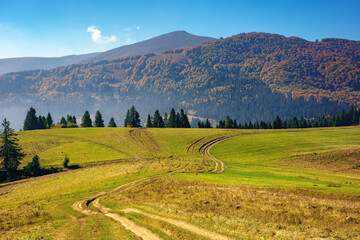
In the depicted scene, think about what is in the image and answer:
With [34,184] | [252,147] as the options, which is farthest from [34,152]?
[252,147]

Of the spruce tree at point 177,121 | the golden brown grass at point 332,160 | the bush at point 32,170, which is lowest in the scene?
the golden brown grass at point 332,160

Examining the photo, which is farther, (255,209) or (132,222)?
(255,209)

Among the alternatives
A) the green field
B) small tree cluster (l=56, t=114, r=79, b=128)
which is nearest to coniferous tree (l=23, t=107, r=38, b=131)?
small tree cluster (l=56, t=114, r=79, b=128)

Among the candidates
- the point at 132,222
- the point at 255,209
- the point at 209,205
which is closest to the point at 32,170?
the point at 132,222

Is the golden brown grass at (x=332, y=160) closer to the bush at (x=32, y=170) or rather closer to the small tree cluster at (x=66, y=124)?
the bush at (x=32, y=170)

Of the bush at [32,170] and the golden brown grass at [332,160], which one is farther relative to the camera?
the bush at [32,170]

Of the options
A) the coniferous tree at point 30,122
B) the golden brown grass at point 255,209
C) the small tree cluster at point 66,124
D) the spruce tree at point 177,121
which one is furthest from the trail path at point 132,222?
the small tree cluster at point 66,124

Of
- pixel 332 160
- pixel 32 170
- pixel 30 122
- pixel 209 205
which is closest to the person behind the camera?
pixel 209 205

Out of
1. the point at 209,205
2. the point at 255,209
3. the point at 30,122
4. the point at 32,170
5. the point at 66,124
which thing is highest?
the point at 30,122

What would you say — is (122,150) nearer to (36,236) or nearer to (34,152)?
(34,152)

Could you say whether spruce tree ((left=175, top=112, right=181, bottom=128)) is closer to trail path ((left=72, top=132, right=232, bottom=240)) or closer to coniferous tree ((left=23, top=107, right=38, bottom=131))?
coniferous tree ((left=23, top=107, right=38, bottom=131))

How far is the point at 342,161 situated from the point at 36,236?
60033 millimetres

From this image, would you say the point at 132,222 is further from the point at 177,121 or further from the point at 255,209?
the point at 177,121

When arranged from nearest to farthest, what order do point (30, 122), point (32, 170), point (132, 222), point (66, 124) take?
point (132, 222), point (32, 170), point (30, 122), point (66, 124)
